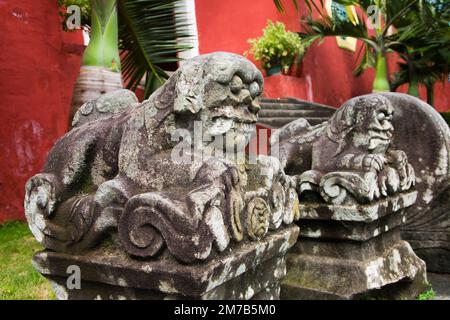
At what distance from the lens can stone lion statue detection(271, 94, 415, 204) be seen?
2.09 m

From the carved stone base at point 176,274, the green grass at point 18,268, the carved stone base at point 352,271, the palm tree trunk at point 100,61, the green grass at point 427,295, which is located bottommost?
the green grass at point 427,295

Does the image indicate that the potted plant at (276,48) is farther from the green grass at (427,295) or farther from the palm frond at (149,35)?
the green grass at (427,295)

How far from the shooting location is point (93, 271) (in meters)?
1.51

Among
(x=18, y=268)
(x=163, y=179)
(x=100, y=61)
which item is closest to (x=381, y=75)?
(x=100, y=61)

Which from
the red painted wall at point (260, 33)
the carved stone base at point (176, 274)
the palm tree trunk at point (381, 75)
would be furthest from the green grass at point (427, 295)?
the palm tree trunk at point (381, 75)

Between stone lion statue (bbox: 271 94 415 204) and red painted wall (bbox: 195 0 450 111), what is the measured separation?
16.6 feet

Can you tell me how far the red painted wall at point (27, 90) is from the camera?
4.38 meters

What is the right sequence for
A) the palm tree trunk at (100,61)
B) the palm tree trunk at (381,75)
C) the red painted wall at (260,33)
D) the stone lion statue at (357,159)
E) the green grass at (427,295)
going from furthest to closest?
the palm tree trunk at (381,75) → the red painted wall at (260,33) → the palm tree trunk at (100,61) → the green grass at (427,295) → the stone lion statue at (357,159)

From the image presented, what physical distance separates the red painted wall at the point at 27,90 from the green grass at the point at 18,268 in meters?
0.52

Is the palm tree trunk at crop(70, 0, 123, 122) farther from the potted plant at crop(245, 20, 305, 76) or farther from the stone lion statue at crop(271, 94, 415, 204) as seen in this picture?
the potted plant at crop(245, 20, 305, 76)

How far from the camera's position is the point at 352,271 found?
2158 mm

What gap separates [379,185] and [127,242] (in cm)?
130

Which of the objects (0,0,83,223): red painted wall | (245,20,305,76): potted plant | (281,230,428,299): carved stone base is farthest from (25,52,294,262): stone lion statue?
(245,20,305,76): potted plant

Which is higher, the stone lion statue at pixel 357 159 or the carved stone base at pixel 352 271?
the stone lion statue at pixel 357 159
